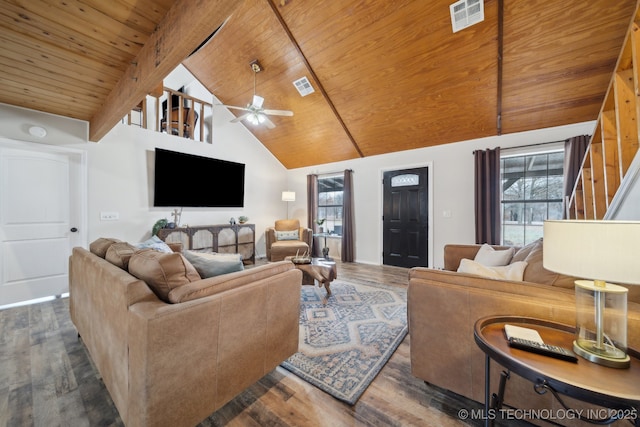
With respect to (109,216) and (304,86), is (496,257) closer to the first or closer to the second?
(304,86)

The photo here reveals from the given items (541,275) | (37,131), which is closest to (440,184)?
(541,275)

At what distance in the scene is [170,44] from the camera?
60.1 inches

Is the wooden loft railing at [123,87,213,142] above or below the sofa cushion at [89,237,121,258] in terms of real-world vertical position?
above

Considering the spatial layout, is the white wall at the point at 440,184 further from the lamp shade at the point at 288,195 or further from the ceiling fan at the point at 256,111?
the ceiling fan at the point at 256,111

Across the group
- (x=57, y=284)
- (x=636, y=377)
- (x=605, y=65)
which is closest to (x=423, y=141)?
(x=605, y=65)

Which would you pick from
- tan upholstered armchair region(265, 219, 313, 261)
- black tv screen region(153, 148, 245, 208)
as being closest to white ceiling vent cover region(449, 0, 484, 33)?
tan upholstered armchair region(265, 219, 313, 261)

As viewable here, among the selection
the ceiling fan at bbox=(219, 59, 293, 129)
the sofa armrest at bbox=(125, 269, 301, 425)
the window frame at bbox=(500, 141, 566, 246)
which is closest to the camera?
the sofa armrest at bbox=(125, 269, 301, 425)


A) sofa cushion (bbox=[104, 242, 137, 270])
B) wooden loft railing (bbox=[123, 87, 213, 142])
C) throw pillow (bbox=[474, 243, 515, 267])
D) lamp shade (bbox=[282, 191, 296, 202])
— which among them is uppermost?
wooden loft railing (bbox=[123, 87, 213, 142])

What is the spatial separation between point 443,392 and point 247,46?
474 cm

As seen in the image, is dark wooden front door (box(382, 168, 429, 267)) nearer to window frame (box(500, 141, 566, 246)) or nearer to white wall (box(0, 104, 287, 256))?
window frame (box(500, 141, 566, 246))

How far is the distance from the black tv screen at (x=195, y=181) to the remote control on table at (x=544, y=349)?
193 inches

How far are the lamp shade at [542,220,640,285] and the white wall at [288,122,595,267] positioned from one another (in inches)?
138

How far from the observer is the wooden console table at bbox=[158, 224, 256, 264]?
412 centimetres

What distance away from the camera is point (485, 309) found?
1275mm
